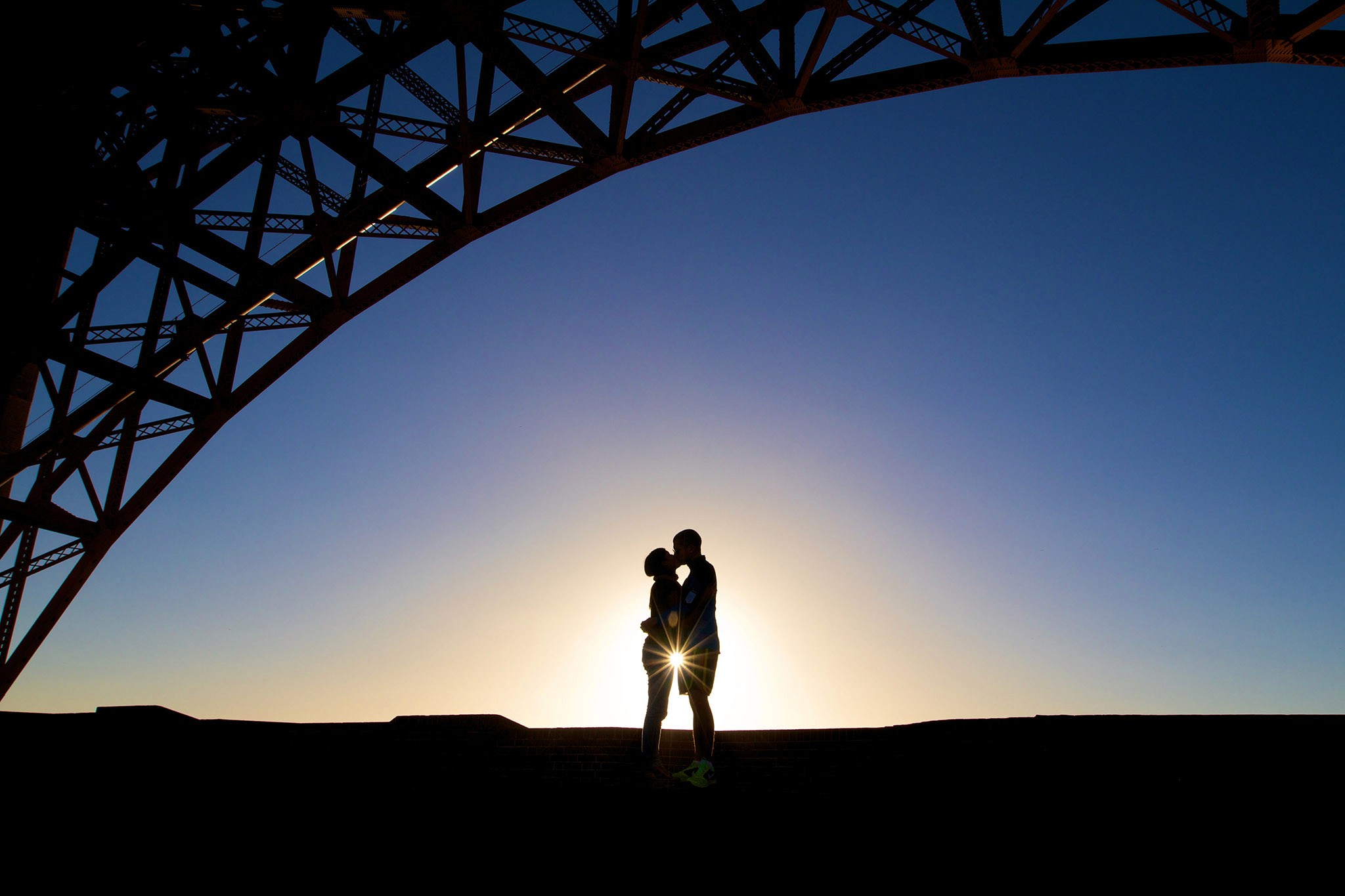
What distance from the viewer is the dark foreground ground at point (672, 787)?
379 cm

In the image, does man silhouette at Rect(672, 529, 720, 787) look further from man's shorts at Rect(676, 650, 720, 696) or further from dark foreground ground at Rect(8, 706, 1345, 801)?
dark foreground ground at Rect(8, 706, 1345, 801)

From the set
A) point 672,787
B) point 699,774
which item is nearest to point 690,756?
point 672,787

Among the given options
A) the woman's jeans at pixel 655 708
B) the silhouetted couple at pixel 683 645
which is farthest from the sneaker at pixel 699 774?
the woman's jeans at pixel 655 708

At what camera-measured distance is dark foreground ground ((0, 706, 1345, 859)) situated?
379cm

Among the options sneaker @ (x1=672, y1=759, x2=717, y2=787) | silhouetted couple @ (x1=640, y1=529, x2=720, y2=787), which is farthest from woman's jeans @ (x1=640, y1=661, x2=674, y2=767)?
sneaker @ (x1=672, y1=759, x2=717, y2=787)

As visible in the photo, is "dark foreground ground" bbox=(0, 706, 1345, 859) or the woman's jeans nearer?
"dark foreground ground" bbox=(0, 706, 1345, 859)

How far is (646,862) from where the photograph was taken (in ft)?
13.2

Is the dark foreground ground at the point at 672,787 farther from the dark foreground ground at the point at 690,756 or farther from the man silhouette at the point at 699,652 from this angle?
the man silhouette at the point at 699,652

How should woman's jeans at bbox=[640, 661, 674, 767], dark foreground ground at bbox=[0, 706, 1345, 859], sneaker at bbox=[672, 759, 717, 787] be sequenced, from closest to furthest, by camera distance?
dark foreground ground at bbox=[0, 706, 1345, 859] < sneaker at bbox=[672, 759, 717, 787] < woman's jeans at bbox=[640, 661, 674, 767]

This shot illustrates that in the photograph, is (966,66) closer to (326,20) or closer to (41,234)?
(326,20)

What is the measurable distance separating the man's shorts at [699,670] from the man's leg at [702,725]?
0.14 ft

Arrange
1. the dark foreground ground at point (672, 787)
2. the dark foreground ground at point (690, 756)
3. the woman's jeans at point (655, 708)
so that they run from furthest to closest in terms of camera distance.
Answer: the woman's jeans at point (655, 708) < the dark foreground ground at point (690, 756) < the dark foreground ground at point (672, 787)

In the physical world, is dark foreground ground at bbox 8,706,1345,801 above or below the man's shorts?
below

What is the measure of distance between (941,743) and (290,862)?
3.73 m
